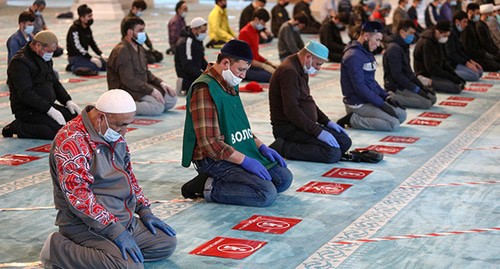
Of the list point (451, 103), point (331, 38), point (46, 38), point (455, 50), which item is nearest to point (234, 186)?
point (46, 38)

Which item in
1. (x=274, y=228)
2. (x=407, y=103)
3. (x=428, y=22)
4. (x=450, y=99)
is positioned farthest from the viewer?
(x=428, y=22)

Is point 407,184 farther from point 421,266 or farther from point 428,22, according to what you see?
point 428,22

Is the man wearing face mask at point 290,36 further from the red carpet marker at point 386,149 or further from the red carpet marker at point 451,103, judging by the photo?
the red carpet marker at point 386,149

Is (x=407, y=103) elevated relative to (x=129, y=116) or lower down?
lower down

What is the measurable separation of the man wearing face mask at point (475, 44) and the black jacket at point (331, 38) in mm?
1975

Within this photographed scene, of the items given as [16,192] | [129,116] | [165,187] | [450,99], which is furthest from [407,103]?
[129,116]

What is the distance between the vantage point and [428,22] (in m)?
17.2

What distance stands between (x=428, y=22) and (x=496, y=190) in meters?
11.4

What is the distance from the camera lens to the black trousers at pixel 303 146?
22.9 feet

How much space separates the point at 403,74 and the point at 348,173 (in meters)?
3.03

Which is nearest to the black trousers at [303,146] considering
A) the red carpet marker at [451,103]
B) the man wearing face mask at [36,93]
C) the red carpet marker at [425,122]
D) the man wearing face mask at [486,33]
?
the red carpet marker at [425,122]

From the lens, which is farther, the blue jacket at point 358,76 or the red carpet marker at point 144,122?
the red carpet marker at point 144,122

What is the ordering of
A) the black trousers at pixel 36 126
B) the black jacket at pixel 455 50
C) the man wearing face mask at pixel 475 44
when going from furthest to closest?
the man wearing face mask at pixel 475 44 < the black jacket at pixel 455 50 < the black trousers at pixel 36 126

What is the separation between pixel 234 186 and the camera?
5.75 m
